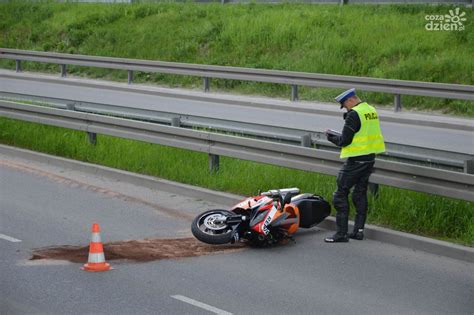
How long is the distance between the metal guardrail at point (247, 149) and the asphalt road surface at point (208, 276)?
2.62 ft

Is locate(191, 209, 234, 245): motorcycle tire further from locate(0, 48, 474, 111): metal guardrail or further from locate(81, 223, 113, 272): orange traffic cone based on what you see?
locate(0, 48, 474, 111): metal guardrail

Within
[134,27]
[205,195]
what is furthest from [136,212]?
[134,27]

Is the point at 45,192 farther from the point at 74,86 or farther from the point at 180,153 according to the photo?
the point at 74,86

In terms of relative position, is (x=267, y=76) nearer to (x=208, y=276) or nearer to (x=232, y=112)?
(x=232, y=112)

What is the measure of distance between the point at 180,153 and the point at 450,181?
202 inches

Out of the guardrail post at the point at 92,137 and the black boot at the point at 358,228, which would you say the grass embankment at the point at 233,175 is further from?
the black boot at the point at 358,228

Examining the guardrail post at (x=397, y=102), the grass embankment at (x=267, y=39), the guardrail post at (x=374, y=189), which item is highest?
the grass embankment at (x=267, y=39)

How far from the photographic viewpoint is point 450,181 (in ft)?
35.3

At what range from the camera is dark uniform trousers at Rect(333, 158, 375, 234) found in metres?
11.1

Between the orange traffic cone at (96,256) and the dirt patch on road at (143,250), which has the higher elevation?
the orange traffic cone at (96,256)

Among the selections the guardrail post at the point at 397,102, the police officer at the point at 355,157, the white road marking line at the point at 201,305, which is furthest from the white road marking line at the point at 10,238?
the guardrail post at the point at 397,102

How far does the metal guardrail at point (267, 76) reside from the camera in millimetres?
21469

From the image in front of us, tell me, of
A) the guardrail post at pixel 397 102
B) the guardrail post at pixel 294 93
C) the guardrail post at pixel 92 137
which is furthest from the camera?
the guardrail post at pixel 294 93

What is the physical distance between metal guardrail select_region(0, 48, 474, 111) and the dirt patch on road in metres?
11.2
